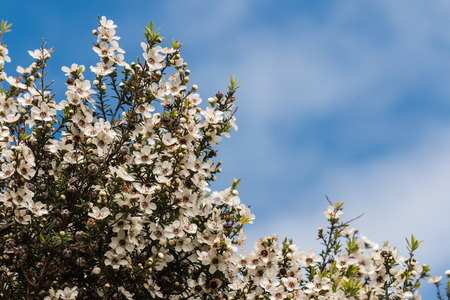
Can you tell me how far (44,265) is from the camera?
5781mm

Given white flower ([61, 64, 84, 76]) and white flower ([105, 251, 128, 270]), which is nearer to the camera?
white flower ([105, 251, 128, 270])

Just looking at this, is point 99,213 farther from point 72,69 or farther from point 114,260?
point 72,69

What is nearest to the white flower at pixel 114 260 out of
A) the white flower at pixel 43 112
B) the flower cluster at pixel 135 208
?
the flower cluster at pixel 135 208

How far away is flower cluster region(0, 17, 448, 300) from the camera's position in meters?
5.91

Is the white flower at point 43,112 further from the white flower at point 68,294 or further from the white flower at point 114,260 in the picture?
the white flower at point 68,294

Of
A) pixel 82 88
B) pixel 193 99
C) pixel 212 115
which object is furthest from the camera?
pixel 193 99

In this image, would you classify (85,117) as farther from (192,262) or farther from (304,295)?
(304,295)

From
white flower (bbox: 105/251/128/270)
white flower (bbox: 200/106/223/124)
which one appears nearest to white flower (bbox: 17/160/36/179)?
white flower (bbox: 105/251/128/270)

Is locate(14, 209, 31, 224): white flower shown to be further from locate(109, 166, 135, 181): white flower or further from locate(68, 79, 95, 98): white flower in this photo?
locate(68, 79, 95, 98): white flower

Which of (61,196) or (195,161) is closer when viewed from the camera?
(61,196)

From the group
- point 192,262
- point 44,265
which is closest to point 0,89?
point 44,265

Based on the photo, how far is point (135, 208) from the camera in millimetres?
5859

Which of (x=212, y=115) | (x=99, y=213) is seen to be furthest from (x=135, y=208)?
(x=212, y=115)

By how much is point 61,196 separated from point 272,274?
274 centimetres
